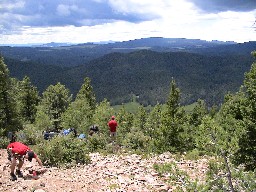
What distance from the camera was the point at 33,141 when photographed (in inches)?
902

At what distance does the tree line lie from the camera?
14445mm

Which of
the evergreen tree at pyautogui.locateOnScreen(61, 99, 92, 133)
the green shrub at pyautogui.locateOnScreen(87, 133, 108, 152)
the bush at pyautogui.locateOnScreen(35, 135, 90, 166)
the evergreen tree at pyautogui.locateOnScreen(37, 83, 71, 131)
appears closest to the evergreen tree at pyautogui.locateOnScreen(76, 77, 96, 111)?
the evergreen tree at pyautogui.locateOnScreen(37, 83, 71, 131)

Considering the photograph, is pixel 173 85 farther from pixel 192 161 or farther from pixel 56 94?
pixel 56 94

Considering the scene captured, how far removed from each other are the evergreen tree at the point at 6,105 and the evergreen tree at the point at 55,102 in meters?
13.1

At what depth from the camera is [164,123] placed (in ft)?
87.8

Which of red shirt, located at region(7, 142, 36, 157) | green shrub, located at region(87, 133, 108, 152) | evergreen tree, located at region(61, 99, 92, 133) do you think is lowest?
evergreen tree, located at region(61, 99, 92, 133)

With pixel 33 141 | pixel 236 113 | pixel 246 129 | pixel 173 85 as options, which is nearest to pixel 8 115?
pixel 33 141

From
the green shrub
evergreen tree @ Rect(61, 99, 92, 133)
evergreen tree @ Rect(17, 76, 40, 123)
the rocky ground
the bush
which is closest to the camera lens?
the rocky ground

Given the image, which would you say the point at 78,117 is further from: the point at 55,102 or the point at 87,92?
the point at 87,92

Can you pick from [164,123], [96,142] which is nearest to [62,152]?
[96,142]

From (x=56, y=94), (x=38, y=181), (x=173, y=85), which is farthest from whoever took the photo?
(x=56, y=94)

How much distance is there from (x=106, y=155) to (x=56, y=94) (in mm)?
34527

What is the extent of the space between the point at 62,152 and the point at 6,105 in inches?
871

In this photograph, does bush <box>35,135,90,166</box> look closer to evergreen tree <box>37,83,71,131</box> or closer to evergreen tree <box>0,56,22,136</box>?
evergreen tree <box>0,56,22,136</box>
